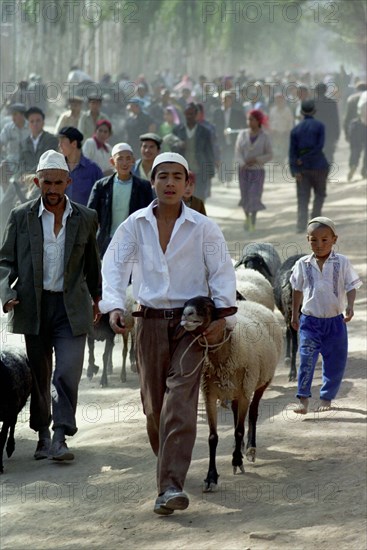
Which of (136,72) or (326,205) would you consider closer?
(326,205)

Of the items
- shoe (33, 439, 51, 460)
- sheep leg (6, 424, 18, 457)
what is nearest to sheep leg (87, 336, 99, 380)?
sheep leg (6, 424, 18, 457)

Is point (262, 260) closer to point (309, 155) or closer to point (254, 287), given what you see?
point (254, 287)

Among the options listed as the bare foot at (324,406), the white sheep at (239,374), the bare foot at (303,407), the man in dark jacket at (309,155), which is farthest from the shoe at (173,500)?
the man in dark jacket at (309,155)

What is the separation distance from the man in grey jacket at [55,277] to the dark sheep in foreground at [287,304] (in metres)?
2.83

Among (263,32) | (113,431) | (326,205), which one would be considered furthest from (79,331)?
(263,32)

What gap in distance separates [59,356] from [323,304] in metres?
1.85

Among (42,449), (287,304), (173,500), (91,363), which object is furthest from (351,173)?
(173,500)

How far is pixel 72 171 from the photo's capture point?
11078mm

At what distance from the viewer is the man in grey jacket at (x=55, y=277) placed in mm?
7996

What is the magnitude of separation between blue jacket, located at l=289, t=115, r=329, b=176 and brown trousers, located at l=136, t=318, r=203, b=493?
11633 millimetres

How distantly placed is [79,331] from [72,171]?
325cm

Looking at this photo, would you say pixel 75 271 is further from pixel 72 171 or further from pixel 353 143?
pixel 353 143

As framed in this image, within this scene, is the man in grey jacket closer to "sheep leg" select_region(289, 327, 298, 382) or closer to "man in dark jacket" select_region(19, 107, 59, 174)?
"sheep leg" select_region(289, 327, 298, 382)

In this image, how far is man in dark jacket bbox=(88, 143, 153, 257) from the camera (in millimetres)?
10148
